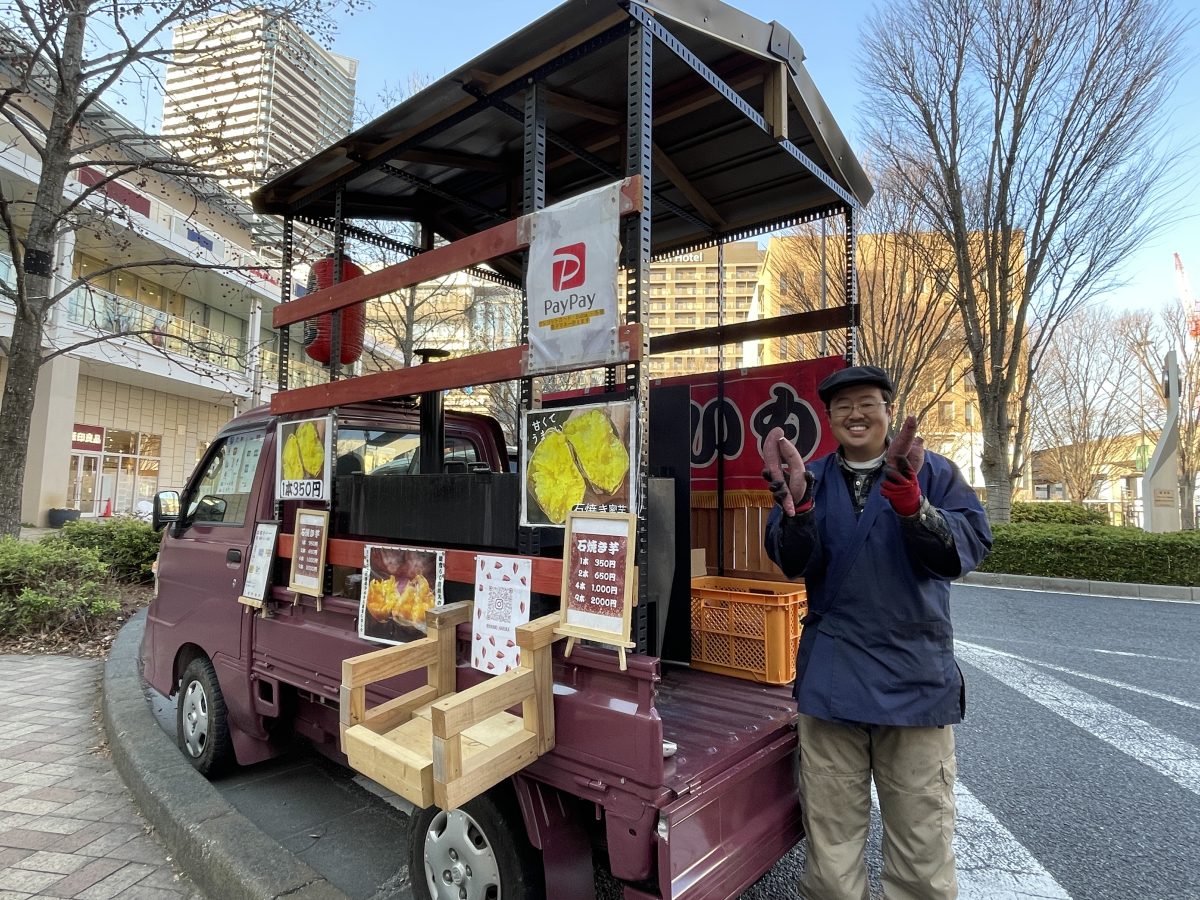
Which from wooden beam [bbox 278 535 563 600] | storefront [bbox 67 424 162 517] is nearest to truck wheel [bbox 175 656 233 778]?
wooden beam [bbox 278 535 563 600]

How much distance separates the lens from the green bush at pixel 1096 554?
35.6ft

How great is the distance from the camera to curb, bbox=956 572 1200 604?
10519 mm

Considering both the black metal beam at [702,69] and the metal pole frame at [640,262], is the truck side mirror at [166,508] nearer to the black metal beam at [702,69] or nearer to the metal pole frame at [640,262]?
the metal pole frame at [640,262]

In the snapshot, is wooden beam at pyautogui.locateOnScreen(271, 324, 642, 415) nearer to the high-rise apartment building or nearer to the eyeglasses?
the eyeglasses

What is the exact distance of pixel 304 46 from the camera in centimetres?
896

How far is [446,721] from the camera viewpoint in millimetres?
1678

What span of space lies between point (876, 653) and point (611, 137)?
2971mm

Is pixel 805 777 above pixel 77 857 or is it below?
above

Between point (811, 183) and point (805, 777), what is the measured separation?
10.4ft

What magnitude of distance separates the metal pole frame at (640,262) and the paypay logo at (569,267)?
0.49 feet

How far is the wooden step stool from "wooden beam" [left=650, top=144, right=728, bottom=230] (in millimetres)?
2625

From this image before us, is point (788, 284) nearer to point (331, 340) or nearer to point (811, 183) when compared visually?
point (811, 183)

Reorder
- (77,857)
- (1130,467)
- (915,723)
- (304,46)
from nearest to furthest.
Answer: (915,723), (77,857), (304,46), (1130,467)

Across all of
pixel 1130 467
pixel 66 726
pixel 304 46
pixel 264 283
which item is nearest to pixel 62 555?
pixel 66 726
